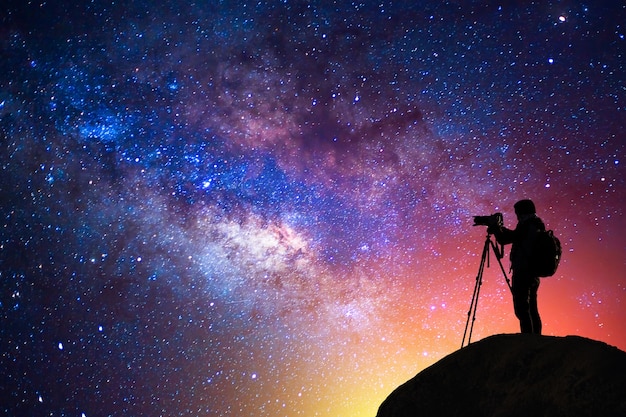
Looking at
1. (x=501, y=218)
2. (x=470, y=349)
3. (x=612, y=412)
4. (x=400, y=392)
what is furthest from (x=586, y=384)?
(x=501, y=218)

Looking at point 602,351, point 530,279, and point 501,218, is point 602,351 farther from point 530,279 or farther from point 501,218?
point 501,218

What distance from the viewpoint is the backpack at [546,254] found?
444 centimetres

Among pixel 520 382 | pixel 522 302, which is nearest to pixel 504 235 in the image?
pixel 522 302

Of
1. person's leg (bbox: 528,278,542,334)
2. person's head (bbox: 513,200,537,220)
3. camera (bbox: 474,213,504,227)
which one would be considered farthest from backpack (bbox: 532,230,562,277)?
camera (bbox: 474,213,504,227)

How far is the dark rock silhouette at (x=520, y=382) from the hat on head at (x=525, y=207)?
1559mm

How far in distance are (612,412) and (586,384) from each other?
0.75 ft

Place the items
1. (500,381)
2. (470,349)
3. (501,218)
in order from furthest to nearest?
(501,218), (470,349), (500,381)

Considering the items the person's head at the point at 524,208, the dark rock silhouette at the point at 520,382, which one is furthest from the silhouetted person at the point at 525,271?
the dark rock silhouette at the point at 520,382

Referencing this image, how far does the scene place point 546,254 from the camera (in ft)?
14.6

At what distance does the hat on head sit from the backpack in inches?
12.4

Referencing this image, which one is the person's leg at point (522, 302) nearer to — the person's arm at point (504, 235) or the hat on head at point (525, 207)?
the person's arm at point (504, 235)

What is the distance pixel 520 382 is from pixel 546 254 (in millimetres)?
1703

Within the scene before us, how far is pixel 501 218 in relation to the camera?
5016 mm

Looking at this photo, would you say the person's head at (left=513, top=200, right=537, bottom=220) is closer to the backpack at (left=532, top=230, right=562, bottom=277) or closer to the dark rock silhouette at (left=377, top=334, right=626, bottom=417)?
the backpack at (left=532, top=230, right=562, bottom=277)
